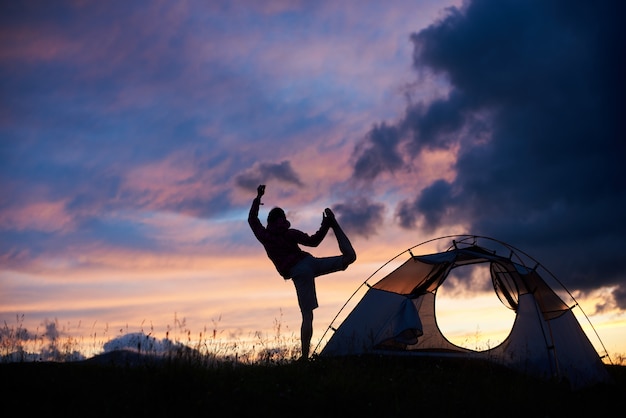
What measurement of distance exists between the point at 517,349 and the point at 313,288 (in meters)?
4.18

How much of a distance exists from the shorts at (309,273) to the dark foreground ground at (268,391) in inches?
54.6

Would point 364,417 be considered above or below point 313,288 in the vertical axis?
below

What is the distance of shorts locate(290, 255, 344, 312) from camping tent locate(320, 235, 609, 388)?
1.31 metres

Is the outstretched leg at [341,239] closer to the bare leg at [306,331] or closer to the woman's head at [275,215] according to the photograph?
the woman's head at [275,215]

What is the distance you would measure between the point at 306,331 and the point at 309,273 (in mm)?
1099

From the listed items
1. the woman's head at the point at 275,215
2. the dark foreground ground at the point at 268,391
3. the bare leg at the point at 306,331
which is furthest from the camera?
the woman's head at the point at 275,215

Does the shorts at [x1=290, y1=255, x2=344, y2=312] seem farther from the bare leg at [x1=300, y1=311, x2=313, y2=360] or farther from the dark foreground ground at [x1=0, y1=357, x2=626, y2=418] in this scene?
the dark foreground ground at [x1=0, y1=357, x2=626, y2=418]

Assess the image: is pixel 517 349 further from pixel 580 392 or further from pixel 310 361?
pixel 310 361

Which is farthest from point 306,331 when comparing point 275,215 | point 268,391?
point 268,391

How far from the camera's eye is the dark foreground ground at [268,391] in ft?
27.2

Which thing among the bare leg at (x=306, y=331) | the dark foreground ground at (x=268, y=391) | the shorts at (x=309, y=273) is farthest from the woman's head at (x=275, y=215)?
the dark foreground ground at (x=268, y=391)

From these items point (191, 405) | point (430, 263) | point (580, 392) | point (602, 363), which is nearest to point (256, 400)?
point (191, 405)

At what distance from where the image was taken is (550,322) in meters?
12.9

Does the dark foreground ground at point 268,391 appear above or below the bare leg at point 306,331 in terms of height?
below
